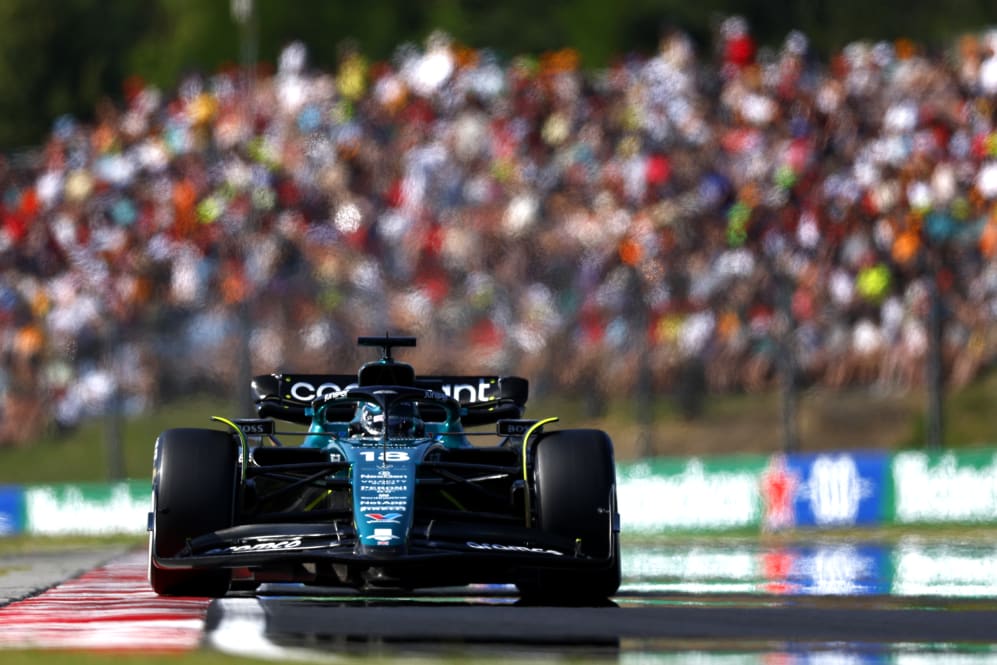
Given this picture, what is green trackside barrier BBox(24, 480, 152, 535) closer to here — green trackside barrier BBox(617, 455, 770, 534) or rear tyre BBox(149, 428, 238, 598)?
green trackside barrier BBox(617, 455, 770, 534)

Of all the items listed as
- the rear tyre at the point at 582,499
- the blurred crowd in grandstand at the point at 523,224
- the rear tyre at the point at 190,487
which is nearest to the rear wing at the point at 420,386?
Answer: the rear tyre at the point at 582,499

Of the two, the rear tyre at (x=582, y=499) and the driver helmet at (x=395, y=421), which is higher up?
the driver helmet at (x=395, y=421)

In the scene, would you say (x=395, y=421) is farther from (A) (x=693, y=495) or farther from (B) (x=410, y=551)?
(A) (x=693, y=495)

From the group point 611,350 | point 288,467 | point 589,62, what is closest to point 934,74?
point 611,350

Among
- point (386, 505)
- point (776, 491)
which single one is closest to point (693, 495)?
point (776, 491)

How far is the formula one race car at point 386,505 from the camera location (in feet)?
35.3

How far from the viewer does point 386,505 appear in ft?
35.3

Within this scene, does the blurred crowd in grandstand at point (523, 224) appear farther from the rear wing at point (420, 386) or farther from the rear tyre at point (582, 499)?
the rear tyre at point (582, 499)

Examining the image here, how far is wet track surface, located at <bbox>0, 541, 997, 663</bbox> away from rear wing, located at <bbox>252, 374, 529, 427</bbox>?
1.14 metres

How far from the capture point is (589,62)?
1909 inches

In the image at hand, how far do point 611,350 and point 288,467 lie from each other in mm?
19099

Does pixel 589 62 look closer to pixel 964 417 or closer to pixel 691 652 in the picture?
pixel 964 417

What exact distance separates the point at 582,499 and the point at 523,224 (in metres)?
20.9

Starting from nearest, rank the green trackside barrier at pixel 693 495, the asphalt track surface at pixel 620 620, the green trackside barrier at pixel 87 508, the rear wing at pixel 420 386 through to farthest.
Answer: the asphalt track surface at pixel 620 620 → the rear wing at pixel 420 386 → the green trackside barrier at pixel 693 495 → the green trackside barrier at pixel 87 508
